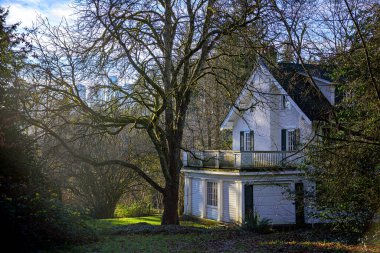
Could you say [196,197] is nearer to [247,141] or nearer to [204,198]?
[204,198]

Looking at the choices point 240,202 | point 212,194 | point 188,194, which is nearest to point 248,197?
point 240,202

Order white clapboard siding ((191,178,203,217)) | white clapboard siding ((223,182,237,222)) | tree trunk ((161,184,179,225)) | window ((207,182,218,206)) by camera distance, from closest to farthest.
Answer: tree trunk ((161,184,179,225)), white clapboard siding ((223,182,237,222)), window ((207,182,218,206)), white clapboard siding ((191,178,203,217))

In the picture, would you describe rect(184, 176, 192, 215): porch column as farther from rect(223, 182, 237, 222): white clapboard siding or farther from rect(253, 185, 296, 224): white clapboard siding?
rect(253, 185, 296, 224): white clapboard siding

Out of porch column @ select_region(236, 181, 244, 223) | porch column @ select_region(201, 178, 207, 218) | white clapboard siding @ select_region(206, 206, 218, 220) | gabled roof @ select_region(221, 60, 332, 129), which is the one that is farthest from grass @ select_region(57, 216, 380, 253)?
porch column @ select_region(201, 178, 207, 218)

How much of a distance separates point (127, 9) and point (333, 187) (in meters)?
9.32

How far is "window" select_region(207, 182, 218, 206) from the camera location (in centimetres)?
2920

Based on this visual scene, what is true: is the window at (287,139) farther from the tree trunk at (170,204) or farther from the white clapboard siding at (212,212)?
the tree trunk at (170,204)

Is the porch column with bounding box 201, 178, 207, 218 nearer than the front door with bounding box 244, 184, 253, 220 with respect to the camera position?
No

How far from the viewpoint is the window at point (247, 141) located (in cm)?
3088

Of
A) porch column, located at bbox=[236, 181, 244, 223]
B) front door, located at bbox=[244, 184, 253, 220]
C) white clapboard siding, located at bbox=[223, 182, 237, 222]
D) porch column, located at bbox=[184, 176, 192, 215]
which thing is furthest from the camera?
porch column, located at bbox=[184, 176, 192, 215]

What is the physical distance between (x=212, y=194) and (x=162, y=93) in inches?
543

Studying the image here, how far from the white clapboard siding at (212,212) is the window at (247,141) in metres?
5.02

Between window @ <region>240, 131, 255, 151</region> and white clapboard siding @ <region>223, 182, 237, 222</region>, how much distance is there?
4.10m

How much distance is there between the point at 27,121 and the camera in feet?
47.4
